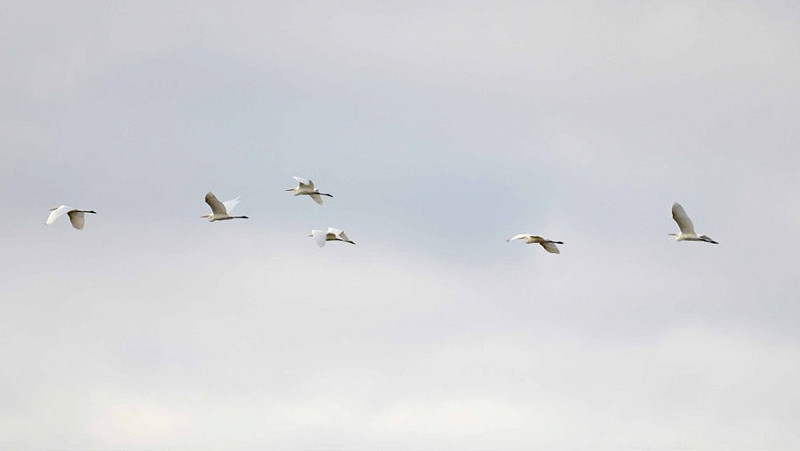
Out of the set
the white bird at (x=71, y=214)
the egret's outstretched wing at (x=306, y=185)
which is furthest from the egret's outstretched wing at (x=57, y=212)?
the egret's outstretched wing at (x=306, y=185)

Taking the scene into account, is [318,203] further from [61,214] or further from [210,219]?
[61,214]

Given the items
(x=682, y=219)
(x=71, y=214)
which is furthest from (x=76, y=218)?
(x=682, y=219)

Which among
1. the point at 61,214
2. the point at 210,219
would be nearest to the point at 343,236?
the point at 210,219

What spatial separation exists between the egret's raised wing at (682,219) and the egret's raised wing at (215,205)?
947 inches

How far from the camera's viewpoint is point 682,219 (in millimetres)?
94562

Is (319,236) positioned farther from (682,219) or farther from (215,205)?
(682,219)

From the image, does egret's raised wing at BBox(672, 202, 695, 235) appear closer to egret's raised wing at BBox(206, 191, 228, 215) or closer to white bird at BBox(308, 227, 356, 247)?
white bird at BBox(308, 227, 356, 247)

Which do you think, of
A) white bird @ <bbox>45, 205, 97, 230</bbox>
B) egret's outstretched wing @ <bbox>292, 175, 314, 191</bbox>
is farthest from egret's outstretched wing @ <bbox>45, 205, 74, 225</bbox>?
egret's outstretched wing @ <bbox>292, 175, 314, 191</bbox>

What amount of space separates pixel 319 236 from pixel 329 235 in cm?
451

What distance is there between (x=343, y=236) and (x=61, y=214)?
1541 cm

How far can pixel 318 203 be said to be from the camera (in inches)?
4237

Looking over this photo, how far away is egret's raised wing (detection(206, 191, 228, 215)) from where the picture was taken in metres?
98.4

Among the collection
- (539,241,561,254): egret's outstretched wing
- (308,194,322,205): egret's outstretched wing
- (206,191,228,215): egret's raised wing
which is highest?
(308,194,322,205): egret's outstretched wing

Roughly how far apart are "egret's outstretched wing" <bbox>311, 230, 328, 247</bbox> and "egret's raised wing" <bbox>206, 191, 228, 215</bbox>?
6.27 m
